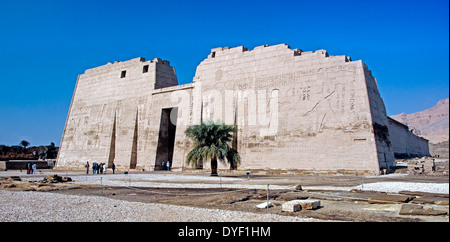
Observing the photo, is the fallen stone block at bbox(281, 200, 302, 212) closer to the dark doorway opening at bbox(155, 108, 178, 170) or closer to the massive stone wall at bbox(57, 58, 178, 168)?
the dark doorway opening at bbox(155, 108, 178, 170)

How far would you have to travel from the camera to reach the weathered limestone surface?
19234 mm

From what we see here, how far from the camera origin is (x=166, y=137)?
92.3 feet

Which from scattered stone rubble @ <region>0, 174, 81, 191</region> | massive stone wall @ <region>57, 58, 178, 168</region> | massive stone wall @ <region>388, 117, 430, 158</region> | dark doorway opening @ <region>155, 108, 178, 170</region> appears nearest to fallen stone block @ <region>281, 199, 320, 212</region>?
scattered stone rubble @ <region>0, 174, 81, 191</region>

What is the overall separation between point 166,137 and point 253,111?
27.6 ft

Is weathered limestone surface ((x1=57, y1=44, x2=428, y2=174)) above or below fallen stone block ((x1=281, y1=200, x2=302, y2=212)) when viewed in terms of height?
above

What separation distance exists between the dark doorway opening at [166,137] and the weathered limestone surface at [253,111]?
8cm

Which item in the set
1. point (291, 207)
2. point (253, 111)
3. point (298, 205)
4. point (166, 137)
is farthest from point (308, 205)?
point (166, 137)

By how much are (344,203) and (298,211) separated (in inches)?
62.9

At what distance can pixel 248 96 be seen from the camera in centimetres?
2319

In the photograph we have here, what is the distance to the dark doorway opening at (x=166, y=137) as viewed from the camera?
2755cm

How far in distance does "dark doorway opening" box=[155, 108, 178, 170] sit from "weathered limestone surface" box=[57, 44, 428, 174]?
0.08 m

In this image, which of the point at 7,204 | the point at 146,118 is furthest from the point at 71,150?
the point at 7,204

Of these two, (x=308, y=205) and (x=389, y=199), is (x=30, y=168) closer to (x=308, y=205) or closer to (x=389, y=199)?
(x=308, y=205)
